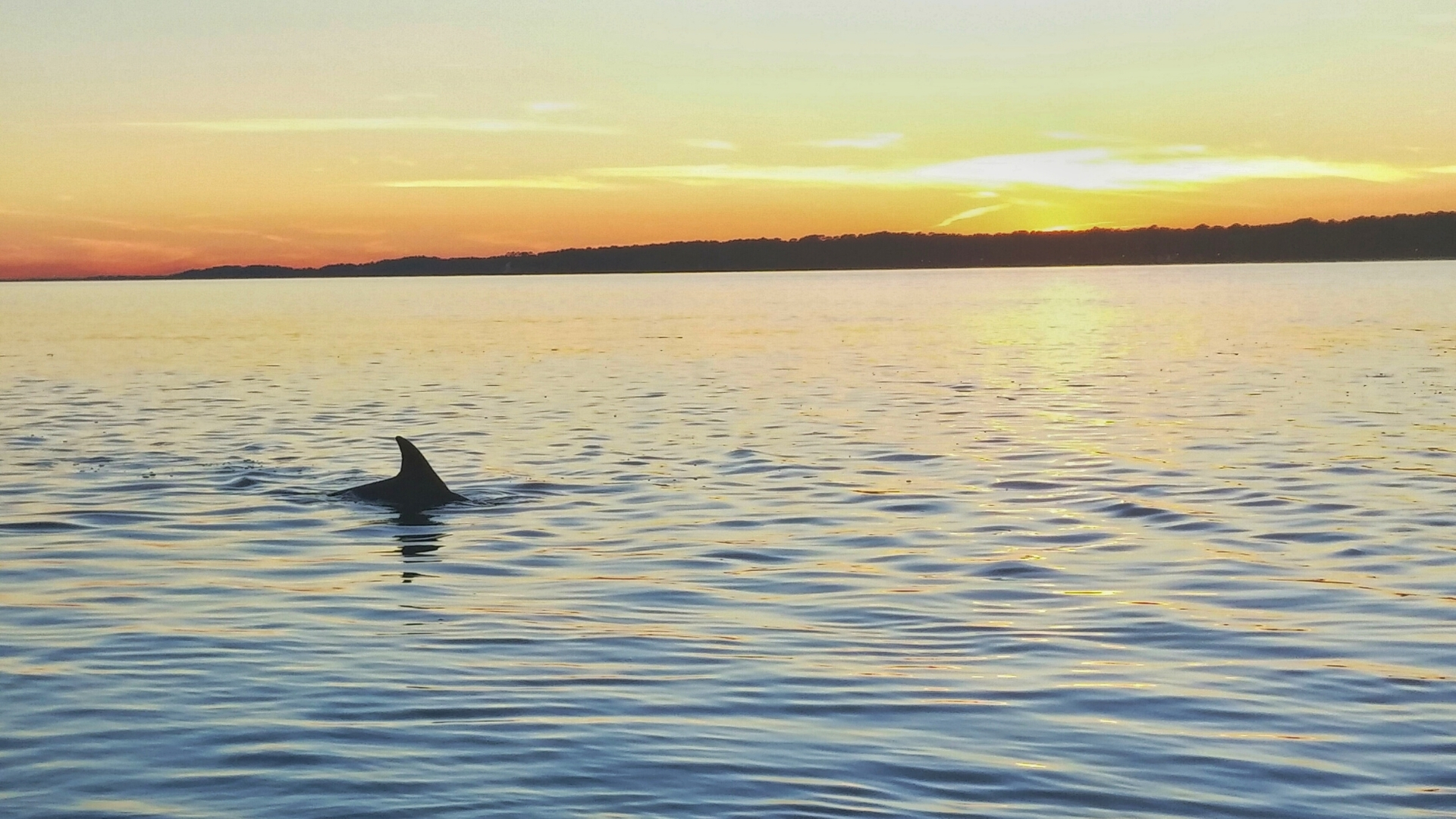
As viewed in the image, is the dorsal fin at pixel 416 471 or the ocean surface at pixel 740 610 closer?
the ocean surface at pixel 740 610

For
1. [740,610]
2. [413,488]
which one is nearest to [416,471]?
[413,488]

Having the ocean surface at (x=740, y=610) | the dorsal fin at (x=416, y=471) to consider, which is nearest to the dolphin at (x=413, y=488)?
the dorsal fin at (x=416, y=471)

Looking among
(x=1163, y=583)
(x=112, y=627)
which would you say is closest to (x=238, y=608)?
(x=112, y=627)

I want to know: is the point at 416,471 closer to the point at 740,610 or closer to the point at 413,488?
the point at 413,488

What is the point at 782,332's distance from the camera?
82188 mm

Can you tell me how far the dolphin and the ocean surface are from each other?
0.48 m

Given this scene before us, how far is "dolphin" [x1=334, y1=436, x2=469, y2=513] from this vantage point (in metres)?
22.6

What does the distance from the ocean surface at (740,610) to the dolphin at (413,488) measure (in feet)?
1.58

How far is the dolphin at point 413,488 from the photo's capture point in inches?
890

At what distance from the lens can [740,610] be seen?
15.2 meters

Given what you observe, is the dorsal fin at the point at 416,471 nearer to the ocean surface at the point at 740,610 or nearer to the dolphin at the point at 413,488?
the dolphin at the point at 413,488

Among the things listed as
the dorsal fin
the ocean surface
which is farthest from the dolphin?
the ocean surface

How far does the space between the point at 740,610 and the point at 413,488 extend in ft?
29.6

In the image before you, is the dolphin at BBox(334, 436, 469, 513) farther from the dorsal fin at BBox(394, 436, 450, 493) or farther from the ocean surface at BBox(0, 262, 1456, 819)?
the ocean surface at BBox(0, 262, 1456, 819)
